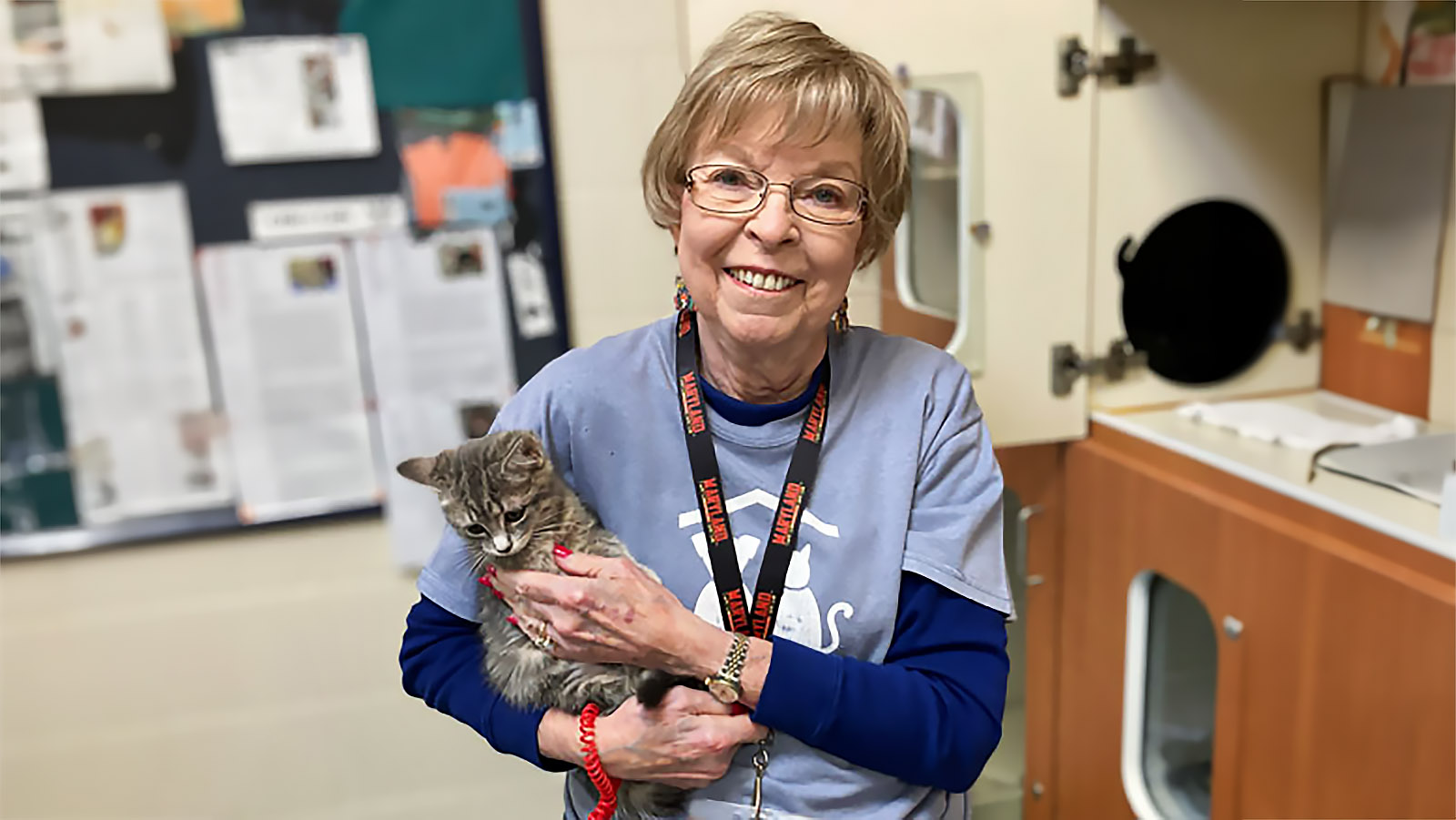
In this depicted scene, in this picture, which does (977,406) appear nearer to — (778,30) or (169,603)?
(778,30)

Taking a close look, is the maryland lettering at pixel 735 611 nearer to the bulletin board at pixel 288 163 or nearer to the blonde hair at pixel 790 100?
the blonde hair at pixel 790 100

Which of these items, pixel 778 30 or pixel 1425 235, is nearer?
pixel 778 30

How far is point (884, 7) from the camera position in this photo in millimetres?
1427

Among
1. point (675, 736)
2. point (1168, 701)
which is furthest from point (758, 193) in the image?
point (1168, 701)

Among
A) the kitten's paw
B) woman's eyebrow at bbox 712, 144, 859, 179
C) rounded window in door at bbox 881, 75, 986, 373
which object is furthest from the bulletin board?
the kitten's paw

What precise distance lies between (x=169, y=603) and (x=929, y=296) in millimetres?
1343

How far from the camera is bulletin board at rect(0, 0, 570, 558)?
1.62 metres

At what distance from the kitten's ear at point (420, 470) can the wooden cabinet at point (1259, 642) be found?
1.05 m

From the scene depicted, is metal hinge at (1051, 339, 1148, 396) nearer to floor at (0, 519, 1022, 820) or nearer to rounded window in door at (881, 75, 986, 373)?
rounded window in door at (881, 75, 986, 373)

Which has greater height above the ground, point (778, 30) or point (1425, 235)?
point (778, 30)

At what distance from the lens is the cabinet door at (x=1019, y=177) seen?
1.47 meters

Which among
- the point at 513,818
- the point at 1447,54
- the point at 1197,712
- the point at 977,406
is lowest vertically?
the point at 513,818

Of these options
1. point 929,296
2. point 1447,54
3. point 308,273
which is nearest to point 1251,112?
point 1447,54

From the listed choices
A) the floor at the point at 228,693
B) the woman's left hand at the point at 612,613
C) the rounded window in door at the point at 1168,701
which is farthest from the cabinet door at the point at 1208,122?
the floor at the point at 228,693
